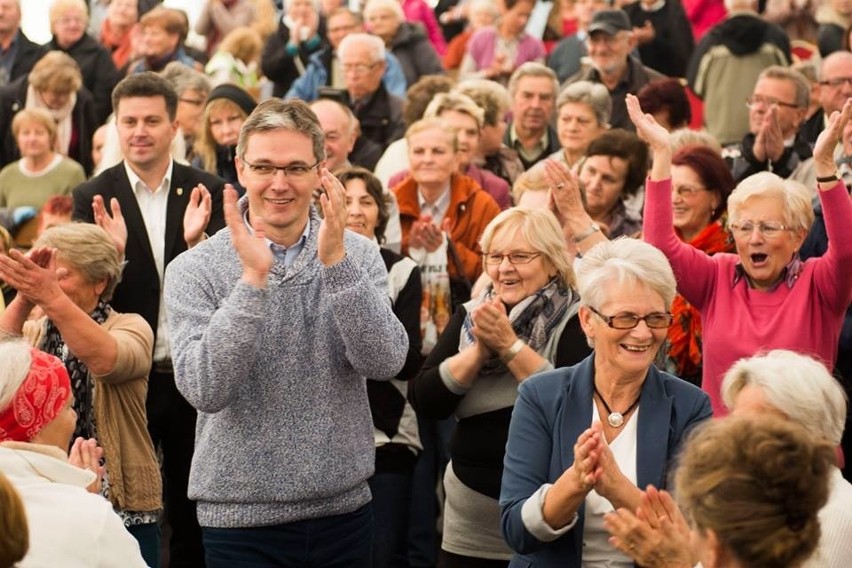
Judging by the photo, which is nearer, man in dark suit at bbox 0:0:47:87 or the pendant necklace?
the pendant necklace

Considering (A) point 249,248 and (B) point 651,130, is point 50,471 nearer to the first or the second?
(A) point 249,248

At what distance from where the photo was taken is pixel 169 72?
10.5 metres

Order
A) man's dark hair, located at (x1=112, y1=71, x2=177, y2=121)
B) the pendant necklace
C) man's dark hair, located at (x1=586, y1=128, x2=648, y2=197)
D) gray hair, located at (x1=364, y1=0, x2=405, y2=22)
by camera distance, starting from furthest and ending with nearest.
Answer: gray hair, located at (x1=364, y1=0, x2=405, y2=22), man's dark hair, located at (x1=586, y1=128, x2=648, y2=197), man's dark hair, located at (x1=112, y1=71, x2=177, y2=121), the pendant necklace

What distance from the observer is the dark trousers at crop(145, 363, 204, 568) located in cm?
693

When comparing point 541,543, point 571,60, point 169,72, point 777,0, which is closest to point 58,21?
point 169,72

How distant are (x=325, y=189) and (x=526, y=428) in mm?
961

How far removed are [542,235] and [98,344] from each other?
170 centimetres

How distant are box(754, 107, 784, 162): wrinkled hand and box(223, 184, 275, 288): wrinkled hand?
417cm

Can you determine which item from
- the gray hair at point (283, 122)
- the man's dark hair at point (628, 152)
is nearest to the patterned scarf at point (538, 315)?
the gray hair at point (283, 122)

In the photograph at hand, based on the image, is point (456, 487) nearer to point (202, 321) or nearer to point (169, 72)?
point (202, 321)

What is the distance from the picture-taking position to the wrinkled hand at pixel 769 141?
834 centimetres

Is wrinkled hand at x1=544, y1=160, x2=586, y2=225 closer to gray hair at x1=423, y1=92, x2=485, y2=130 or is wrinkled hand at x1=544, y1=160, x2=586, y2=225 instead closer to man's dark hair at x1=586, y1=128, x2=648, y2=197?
man's dark hair at x1=586, y1=128, x2=648, y2=197

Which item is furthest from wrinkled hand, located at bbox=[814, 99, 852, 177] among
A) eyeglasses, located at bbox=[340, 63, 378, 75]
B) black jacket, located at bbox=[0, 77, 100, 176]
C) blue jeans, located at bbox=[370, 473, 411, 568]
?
black jacket, located at bbox=[0, 77, 100, 176]

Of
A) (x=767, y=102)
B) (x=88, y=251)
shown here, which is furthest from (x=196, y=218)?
(x=767, y=102)
